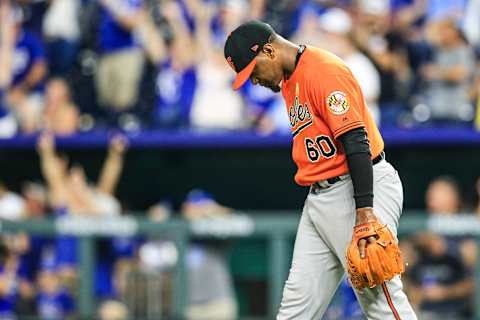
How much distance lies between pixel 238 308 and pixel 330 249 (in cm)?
377

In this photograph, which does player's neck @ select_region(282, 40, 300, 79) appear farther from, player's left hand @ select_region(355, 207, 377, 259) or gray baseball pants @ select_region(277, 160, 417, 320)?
player's left hand @ select_region(355, 207, 377, 259)

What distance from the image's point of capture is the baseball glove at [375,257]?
10.8 feet

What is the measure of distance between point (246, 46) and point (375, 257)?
863 millimetres

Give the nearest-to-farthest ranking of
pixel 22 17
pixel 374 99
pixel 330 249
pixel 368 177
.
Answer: pixel 368 177 → pixel 330 249 → pixel 374 99 → pixel 22 17

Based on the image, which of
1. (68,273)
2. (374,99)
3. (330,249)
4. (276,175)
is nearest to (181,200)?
(276,175)

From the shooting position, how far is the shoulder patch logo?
3.31m

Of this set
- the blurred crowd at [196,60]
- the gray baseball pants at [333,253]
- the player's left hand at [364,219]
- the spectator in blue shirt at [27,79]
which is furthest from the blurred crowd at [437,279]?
the player's left hand at [364,219]

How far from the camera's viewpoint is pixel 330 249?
3572mm

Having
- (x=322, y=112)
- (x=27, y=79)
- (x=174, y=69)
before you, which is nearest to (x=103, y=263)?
(x=174, y=69)

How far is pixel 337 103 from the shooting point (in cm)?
332

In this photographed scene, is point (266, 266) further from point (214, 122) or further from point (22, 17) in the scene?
point (22, 17)

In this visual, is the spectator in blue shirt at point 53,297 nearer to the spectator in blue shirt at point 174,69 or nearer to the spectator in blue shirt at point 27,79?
the spectator in blue shirt at point 27,79

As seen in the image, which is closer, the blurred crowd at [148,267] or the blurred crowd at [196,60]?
the blurred crowd at [148,267]

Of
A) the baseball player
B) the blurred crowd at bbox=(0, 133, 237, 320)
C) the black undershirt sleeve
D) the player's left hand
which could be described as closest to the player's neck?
the baseball player
